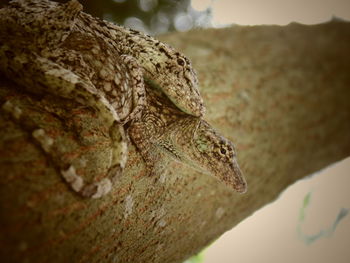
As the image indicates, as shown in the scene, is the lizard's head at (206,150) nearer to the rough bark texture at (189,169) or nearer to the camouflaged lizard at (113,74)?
the camouflaged lizard at (113,74)

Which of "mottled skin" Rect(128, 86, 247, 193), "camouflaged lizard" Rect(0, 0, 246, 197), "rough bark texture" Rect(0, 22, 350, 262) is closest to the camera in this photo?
"rough bark texture" Rect(0, 22, 350, 262)

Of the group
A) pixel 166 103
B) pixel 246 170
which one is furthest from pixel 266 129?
pixel 166 103

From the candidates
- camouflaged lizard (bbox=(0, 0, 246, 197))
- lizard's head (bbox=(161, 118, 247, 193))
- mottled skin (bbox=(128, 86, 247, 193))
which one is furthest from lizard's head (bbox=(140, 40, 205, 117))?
lizard's head (bbox=(161, 118, 247, 193))

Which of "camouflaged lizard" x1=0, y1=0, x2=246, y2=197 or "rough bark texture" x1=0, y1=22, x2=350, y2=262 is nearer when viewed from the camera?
"rough bark texture" x1=0, y1=22, x2=350, y2=262

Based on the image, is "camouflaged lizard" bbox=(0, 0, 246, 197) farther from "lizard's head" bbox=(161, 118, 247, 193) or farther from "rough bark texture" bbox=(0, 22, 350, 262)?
"rough bark texture" bbox=(0, 22, 350, 262)

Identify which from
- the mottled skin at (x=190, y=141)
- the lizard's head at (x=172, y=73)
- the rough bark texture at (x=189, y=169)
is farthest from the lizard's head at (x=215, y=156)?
the lizard's head at (x=172, y=73)

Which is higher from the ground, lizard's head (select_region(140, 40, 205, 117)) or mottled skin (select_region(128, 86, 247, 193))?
lizard's head (select_region(140, 40, 205, 117))

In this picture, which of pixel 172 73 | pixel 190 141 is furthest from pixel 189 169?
pixel 172 73

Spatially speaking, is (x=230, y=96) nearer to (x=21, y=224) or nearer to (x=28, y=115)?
(x=28, y=115)
